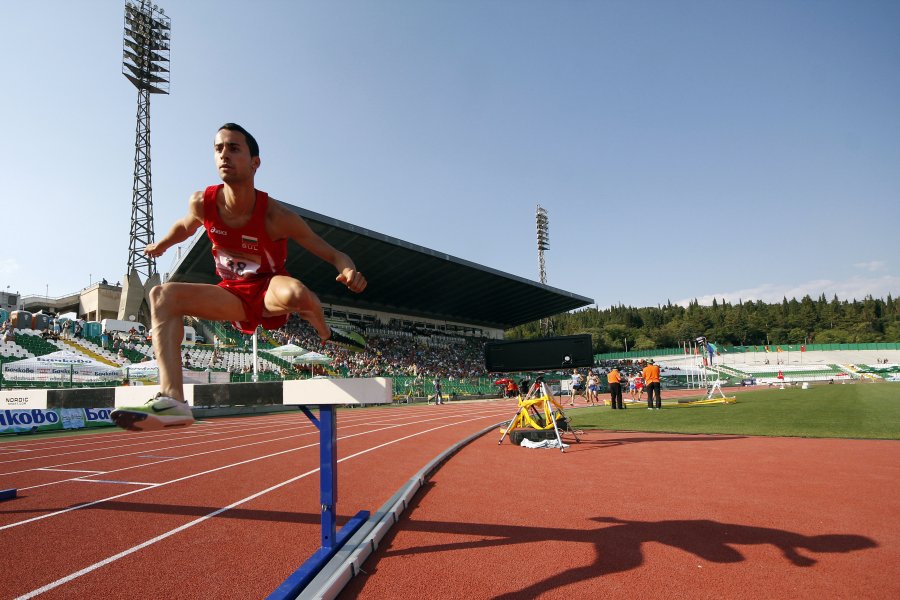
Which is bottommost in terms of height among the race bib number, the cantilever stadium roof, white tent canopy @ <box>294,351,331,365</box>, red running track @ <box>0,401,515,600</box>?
red running track @ <box>0,401,515,600</box>

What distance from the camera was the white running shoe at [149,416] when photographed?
218cm

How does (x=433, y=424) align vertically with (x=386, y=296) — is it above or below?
below

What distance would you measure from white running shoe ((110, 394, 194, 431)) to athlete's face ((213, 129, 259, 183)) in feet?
4.09

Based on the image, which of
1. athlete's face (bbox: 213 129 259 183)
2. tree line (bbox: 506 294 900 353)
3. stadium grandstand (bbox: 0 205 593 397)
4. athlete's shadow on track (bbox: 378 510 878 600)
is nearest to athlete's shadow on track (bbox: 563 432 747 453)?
athlete's shadow on track (bbox: 378 510 878 600)

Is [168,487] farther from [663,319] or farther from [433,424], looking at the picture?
[663,319]

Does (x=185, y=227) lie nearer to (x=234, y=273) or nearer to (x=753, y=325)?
(x=234, y=273)

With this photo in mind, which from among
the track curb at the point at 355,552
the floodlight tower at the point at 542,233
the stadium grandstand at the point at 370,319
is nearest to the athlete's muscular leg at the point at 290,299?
the track curb at the point at 355,552

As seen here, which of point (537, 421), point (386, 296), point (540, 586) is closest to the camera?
point (540, 586)

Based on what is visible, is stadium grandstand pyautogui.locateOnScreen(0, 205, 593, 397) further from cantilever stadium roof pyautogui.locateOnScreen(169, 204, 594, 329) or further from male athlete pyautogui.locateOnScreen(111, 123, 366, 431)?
male athlete pyautogui.locateOnScreen(111, 123, 366, 431)

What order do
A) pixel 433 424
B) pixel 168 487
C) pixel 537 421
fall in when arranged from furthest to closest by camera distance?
pixel 433 424
pixel 537 421
pixel 168 487

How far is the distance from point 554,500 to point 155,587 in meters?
3.31

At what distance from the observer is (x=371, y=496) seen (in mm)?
5000

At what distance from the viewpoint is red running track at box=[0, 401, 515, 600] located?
9.65ft

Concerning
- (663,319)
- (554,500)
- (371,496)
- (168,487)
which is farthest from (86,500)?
(663,319)
